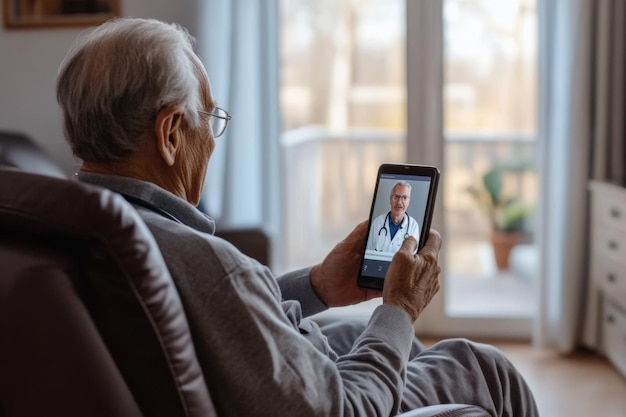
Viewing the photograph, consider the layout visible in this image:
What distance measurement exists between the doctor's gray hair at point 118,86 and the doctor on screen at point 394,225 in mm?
454

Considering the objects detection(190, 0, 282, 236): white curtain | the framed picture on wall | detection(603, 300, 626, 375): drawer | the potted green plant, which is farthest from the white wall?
detection(603, 300, 626, 375): drawer

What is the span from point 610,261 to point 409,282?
6.69ft

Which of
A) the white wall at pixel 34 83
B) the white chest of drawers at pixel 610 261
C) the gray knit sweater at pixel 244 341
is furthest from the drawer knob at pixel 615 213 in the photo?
the white wall at pixel 34 83

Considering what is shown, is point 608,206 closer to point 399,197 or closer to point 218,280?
point 399,197

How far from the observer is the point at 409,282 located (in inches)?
58.6

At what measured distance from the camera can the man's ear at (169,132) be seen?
4.55 ft

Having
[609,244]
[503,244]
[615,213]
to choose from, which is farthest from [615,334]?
[503,244]

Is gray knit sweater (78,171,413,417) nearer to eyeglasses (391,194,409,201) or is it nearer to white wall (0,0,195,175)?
eyeglasses (391,194,409,201)

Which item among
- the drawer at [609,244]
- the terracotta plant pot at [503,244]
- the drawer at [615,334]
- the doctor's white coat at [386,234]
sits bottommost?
the drawer at [615,334]

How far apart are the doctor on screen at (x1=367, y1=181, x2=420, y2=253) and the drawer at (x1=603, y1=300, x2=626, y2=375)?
1.92 metres

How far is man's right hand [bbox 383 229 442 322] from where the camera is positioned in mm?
1482

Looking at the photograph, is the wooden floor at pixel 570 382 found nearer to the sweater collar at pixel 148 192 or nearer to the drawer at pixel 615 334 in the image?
the drawer at pixel 615 334

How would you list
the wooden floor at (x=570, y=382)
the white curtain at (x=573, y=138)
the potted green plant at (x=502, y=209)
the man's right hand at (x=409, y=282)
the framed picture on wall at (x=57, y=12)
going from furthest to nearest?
the potted green plant at (x=502, y=209) < the framed picture on wall at (x=57, y=12) < the white curtain at (x=573, y=138) < the wooden floor at (x=570, y=382) < the man's right hand at (x=409, y=282)

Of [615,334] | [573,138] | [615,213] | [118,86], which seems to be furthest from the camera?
[573,138]
